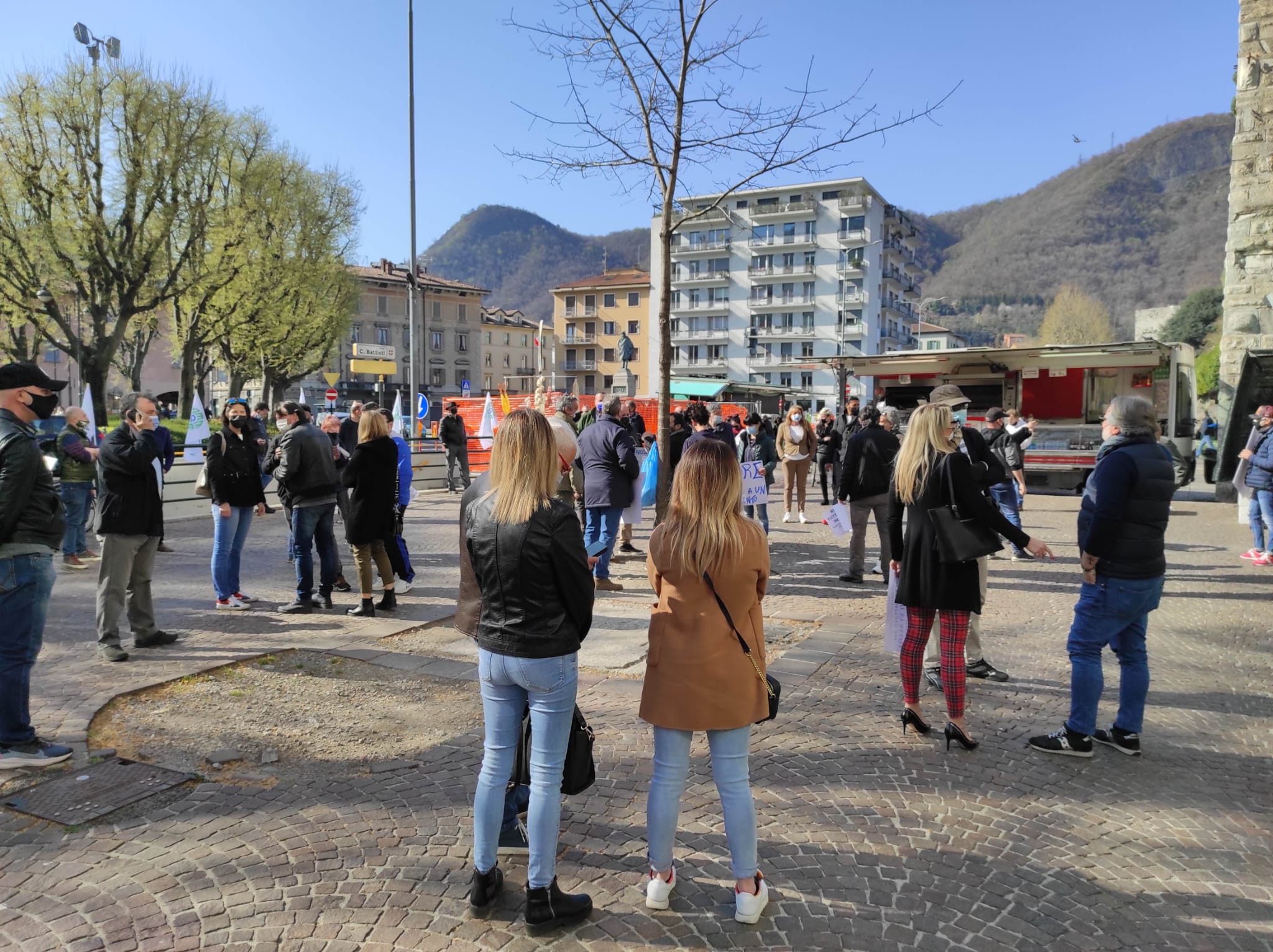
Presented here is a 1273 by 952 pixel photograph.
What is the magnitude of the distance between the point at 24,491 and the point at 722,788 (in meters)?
3.81

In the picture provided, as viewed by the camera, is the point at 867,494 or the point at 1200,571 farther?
the point at 1200,571

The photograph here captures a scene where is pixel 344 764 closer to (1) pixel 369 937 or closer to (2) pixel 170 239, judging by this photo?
(1) pixel 369 937

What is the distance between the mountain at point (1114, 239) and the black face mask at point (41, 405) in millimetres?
138212

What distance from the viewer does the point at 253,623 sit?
23.8 feet

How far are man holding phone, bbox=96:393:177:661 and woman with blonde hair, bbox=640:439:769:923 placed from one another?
4833 mm

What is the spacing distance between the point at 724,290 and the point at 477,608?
297 feet

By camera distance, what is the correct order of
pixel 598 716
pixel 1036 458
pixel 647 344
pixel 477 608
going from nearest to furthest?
pixel 477 608 < pixel 598 716 < pixel 1036 458 < pixel 647 344

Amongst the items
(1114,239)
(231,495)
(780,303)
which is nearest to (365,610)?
(231,495)

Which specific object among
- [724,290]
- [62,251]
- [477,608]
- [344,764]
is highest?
[724,290]

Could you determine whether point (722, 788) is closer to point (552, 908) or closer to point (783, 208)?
point (552, 908)

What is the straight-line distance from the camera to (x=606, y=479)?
29.0 feet

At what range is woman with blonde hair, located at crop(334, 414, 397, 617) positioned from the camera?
23.7 feet

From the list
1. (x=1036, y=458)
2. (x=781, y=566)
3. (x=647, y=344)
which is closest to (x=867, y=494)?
(x=781, y=566)

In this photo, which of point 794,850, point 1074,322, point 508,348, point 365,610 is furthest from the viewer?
point 508,348
